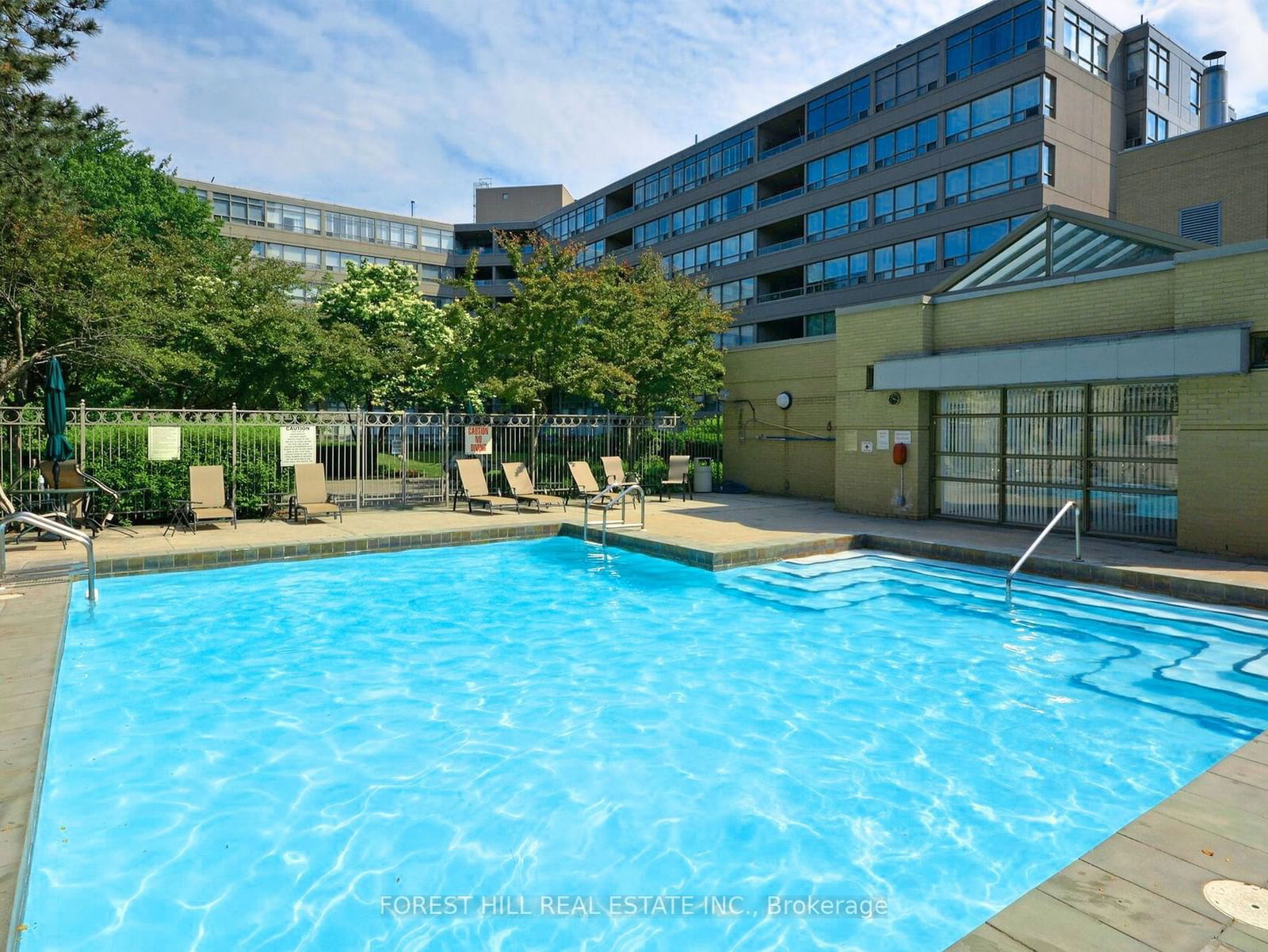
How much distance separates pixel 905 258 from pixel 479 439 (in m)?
25.9

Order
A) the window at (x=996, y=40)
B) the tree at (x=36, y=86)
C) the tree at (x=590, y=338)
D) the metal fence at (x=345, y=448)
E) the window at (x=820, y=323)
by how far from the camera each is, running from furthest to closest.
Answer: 1. the window at (x=820, y=323)
2. the window at (x=996, y=40)
3. the tree at (x=590, y=338)
4. the metal fence at (x=345, y=448)
5. the tree at (x=36, y=86)

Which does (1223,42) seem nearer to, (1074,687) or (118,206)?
(1074,687)

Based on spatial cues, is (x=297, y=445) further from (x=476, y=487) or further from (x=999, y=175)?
(x=999, y=175)

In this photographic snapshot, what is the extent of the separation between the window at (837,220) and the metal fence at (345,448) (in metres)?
20.8

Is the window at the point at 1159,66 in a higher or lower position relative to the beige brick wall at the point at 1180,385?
higher

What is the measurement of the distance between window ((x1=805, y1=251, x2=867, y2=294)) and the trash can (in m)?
21.0

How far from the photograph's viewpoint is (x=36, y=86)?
33.1ft

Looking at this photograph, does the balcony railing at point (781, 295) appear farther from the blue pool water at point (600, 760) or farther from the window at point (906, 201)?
the blue pool water at point (600, 760)

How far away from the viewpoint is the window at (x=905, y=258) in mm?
34219

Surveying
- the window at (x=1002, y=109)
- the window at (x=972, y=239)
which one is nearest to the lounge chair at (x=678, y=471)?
the window at (x=972, y=239)

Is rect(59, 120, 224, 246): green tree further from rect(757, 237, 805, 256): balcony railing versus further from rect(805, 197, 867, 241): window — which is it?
rect(805, 197, 867, 241): window

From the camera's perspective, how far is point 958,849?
414cm

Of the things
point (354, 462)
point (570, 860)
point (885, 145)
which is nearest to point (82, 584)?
point (354, 462)

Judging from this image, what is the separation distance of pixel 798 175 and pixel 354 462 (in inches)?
1343
